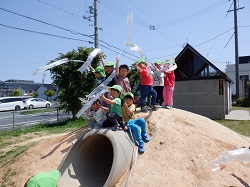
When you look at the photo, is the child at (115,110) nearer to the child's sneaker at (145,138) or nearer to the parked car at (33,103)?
the child's sneaker at (145,138)

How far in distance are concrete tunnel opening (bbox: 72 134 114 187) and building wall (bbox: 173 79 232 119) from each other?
11.6 metres

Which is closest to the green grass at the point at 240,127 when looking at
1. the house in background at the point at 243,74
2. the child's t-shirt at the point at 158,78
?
the child's t-shirt at the point at 158,78

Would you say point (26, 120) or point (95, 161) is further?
point (26, 120)

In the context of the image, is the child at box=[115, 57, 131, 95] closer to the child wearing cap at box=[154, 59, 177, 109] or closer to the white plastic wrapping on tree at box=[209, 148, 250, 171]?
→ the child wearing cap at box=[154, 59, 177, 109]

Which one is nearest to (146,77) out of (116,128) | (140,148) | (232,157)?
(116,128)

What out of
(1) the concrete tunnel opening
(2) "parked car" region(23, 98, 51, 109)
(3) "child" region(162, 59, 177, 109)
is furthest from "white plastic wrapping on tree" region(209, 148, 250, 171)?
(2) "parked car" region(23, 98, 51, 109)

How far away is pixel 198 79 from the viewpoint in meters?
16.5

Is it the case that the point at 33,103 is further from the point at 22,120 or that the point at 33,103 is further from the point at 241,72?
the point at 241,72

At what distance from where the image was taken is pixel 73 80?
1434 centimetres

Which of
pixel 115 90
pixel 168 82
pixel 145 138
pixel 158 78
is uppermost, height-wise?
pixel 158 78

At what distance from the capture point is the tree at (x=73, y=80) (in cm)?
1434

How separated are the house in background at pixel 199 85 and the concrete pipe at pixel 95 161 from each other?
11692 mm

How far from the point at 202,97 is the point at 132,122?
470 inches

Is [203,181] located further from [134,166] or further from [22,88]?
[22,88]
